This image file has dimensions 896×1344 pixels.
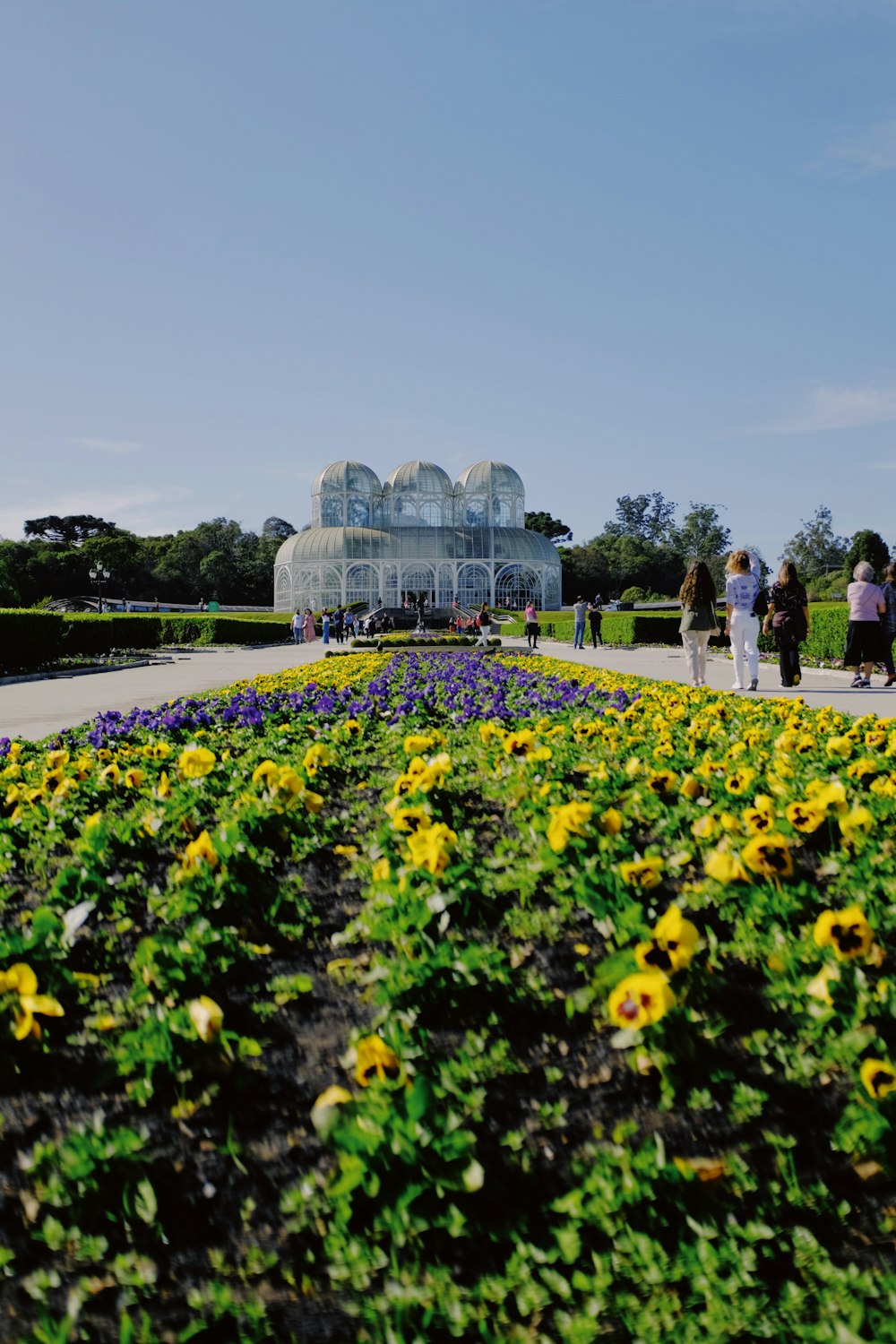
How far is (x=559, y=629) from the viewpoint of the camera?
37500mm

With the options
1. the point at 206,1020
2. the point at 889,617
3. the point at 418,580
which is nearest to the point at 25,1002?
the point at 206,1020

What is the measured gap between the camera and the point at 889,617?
1272 cm

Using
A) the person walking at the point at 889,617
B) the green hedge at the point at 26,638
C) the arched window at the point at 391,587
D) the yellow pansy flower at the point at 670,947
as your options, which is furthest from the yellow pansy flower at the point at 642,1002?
the arched window at the point at 391,587

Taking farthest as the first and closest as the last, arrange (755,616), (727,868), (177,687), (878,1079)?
(177,687) → (755,616) → (727,868) → (878,1079)

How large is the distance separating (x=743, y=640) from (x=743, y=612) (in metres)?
0.36

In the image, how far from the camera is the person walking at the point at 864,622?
1201cm

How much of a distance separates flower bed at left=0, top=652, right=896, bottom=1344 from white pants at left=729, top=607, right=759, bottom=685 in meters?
8.07

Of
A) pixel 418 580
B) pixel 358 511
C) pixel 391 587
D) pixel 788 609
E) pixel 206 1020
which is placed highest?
pixel 358 511

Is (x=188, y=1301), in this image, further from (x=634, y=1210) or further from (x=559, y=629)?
(x=559, y=629)

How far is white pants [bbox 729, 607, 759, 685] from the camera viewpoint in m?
11.6

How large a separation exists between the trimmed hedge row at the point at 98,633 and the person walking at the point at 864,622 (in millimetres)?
15112

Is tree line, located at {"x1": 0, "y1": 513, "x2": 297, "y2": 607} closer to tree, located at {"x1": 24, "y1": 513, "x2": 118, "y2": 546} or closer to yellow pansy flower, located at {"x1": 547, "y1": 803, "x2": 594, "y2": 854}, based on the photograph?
tree, located at {"x1": 24, "y1": 513, "x2": 118, "y2": 546}

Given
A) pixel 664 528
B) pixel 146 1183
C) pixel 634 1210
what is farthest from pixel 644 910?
pixel 664 528

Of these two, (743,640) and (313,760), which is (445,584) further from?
(313,760)
